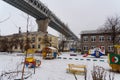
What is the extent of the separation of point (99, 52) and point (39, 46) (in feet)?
96.7

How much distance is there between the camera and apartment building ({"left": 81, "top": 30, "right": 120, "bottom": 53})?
3870cm

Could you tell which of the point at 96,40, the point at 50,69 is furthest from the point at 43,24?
the point at 50,69

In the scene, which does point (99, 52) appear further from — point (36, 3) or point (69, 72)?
point (36, 3)

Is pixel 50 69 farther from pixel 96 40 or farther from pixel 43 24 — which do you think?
pixel 43 24

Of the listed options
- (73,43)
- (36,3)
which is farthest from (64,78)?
(73,43)

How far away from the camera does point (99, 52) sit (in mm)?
29469

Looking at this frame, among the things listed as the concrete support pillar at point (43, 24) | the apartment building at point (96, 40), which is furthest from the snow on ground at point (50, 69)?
the concrete support pillar at point (43, 24)

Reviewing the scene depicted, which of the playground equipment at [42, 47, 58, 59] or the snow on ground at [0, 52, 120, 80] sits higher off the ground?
the playground equipment at [42, 47, 58, 59]

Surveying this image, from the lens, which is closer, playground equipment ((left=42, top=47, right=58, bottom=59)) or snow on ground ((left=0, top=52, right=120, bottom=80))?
snow on ground ((left=0, top=52, right=120, bottom=80))

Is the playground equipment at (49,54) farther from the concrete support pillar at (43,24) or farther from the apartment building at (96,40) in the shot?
the concrete support pillar at (43,24)

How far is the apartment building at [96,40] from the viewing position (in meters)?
38.7

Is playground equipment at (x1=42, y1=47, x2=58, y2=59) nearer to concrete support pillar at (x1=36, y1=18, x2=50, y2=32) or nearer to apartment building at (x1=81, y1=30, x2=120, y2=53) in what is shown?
apartment building at (x1=81, y1=30, x2=120, y2=53)

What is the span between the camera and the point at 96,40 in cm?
3991

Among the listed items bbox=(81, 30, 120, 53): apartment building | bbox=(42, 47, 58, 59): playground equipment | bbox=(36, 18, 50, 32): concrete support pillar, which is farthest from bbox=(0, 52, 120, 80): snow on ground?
bbox=(36, 18, 50, 32): concrete support pillar
